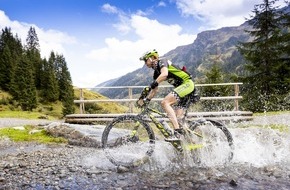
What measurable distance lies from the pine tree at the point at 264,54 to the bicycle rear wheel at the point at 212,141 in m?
18.0

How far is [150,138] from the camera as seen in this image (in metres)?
8.20

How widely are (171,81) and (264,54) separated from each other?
21.3 metres

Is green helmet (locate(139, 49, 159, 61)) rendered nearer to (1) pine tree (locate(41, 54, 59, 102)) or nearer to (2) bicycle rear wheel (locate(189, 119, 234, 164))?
(2) bicycle rear wheel (locate(189, 119, 234, 164))

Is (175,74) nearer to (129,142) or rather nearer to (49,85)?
(129,142)

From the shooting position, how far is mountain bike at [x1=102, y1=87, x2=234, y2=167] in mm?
8174

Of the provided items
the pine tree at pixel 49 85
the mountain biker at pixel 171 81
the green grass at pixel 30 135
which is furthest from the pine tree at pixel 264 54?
the pine tree at pixel 49 85

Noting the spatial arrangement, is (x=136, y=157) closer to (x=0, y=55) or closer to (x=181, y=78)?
(x=181, y=78)

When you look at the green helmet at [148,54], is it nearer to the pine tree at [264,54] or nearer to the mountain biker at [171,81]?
the mountain biker at [171,81]

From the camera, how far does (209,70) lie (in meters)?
31.0

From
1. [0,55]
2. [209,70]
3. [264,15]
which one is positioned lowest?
A: [209,70]

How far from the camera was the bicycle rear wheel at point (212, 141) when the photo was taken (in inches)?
326

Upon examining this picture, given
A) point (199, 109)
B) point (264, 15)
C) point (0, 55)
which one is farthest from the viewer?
point (0, 55)

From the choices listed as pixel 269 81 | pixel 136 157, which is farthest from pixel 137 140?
pixel 269 81

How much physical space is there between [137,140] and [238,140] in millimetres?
3062
